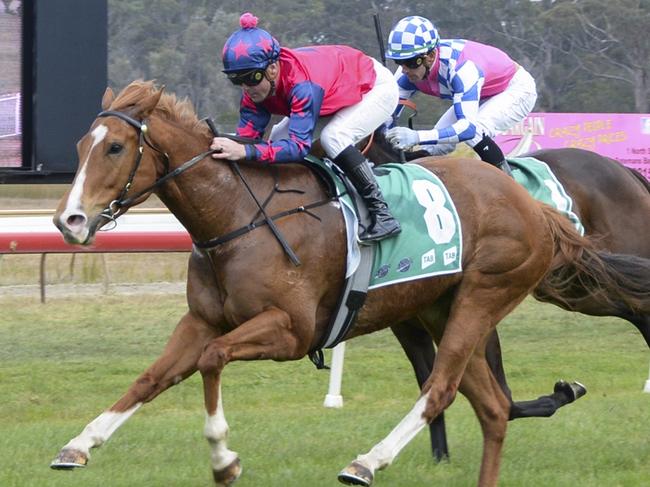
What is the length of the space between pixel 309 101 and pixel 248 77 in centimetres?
26

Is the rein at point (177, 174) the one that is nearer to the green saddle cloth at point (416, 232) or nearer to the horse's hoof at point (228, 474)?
the green saddle cloth at point (416, 232)

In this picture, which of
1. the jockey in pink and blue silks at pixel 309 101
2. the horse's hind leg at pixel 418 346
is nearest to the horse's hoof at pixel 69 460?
the jockey in pink and blue silks at pixel 309 101

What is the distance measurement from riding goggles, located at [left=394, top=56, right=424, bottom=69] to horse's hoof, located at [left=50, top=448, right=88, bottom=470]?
2.81 m

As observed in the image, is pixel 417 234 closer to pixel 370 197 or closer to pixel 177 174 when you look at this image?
pixel 370 197

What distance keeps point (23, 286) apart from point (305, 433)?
22.9 feet

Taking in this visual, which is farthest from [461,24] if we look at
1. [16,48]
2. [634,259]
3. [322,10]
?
[634,259]

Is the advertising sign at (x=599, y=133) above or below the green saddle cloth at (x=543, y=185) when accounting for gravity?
below

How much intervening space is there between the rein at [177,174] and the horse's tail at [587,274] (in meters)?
1.23

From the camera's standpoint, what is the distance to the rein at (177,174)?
464 cm

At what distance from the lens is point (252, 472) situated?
5496 millimetres

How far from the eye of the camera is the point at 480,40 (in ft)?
127

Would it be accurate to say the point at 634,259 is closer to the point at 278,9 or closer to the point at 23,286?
the point at 23,286

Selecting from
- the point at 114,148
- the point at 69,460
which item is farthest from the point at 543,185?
the point at 69,460

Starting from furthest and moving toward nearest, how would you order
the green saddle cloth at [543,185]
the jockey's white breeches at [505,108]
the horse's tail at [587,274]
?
the jockey's white breeches at [505,108]
the green saddle cloth at [543,185]
the horse's tail at [587,274]
